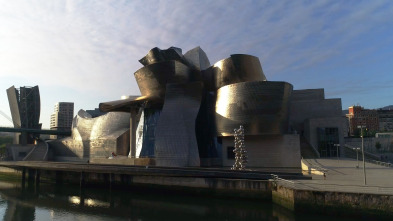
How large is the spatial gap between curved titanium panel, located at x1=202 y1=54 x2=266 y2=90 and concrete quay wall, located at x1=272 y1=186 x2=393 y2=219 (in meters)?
23.8

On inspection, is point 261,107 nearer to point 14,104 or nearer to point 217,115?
point 217,115

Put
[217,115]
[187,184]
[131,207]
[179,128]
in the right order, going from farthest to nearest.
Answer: [217,115]
[179,128]
[187,184]
[131,207]

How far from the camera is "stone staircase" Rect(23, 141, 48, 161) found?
207 feet

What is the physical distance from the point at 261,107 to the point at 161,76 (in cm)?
1478

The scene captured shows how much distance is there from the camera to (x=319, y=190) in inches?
647

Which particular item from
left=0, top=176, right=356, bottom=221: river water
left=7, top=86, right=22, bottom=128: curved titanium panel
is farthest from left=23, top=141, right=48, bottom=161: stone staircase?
left=0, top=176, right=356, bottom=221: river water

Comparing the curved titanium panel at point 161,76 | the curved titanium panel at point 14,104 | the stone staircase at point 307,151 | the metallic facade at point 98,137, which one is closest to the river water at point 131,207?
the curved titanium panel at point 161,76

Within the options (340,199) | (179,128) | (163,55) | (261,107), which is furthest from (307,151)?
(340,199)

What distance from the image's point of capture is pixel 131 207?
877 inches

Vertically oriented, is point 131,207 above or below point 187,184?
below

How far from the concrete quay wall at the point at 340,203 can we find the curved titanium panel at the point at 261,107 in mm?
17254

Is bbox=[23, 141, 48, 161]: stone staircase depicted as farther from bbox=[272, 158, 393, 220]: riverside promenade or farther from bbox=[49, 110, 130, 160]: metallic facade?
bbox=[272, 158, 393, 220]: riverside promenade

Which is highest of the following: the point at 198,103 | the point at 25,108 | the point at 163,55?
the point at 163,55

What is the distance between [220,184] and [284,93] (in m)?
17.1
